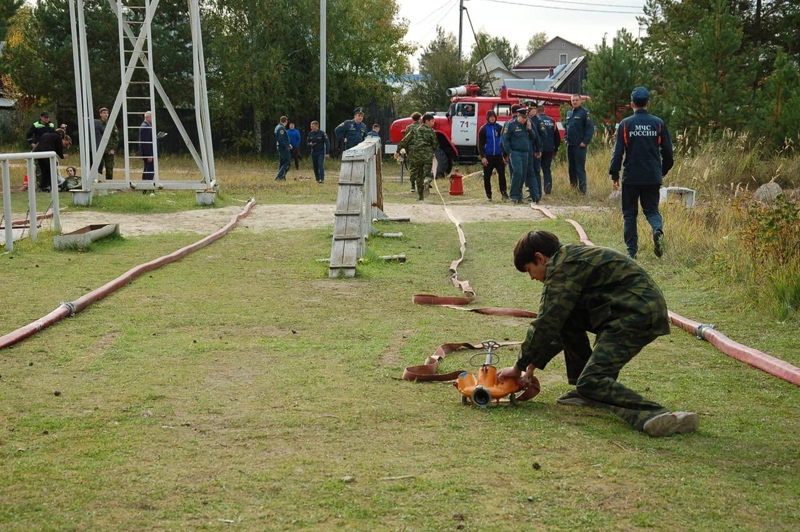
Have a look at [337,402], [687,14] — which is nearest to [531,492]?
[337,402]

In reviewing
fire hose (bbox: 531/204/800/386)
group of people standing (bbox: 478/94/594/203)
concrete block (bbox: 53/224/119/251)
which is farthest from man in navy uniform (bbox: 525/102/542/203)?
fire hose (bbox: 531/204/800/386)

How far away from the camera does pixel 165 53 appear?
42531 mm

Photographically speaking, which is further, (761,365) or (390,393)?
(761,365)

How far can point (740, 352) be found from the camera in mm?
6898

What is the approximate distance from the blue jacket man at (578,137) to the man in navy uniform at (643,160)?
7717 millimetres

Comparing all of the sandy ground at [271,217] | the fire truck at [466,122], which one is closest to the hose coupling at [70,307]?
the sandy ground at [271,217]

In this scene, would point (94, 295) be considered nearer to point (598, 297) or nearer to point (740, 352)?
point (598, 297)

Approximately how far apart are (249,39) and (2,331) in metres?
37.2

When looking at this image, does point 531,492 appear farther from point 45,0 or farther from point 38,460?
point 45,0

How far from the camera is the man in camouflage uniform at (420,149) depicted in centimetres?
2038

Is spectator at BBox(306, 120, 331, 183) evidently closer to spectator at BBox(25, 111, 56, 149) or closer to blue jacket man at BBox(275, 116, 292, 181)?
blue jacket man at BBox(275, 116, 292, 181)

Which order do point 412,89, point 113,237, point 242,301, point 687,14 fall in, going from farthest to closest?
point 412,89
point 687,14
point 113,237
point 242,301

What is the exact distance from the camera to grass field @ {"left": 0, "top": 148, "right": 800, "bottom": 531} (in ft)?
13.0

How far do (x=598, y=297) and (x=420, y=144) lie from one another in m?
15.3
